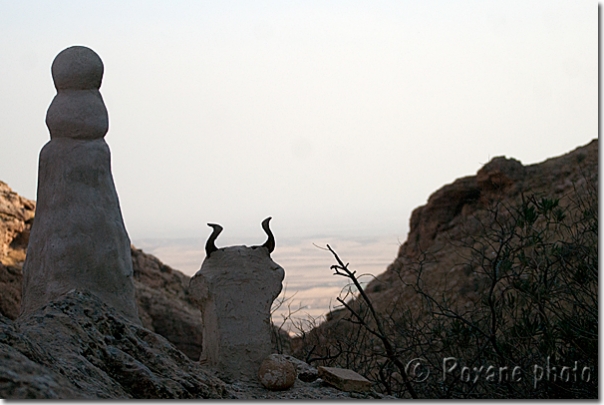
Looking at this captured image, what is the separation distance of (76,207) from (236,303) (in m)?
1.72

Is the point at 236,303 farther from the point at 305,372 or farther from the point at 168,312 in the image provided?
the point at 168,312

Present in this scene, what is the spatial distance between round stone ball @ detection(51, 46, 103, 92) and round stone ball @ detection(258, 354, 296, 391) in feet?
9.97

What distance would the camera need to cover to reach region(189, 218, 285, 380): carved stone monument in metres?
6.30

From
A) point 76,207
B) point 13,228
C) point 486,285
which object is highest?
point 13,228

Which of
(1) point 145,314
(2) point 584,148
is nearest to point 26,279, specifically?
(1) point 145,314

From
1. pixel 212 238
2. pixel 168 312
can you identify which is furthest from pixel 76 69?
pixel 168 312

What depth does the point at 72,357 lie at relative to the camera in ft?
14.8

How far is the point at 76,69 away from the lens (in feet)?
22.7

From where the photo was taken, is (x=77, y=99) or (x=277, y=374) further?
(x=77, y=99)

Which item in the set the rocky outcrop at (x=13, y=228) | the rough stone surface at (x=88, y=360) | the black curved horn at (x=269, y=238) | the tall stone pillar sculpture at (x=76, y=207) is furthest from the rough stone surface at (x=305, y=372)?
the rocky outcrop at (x=13, y=228)

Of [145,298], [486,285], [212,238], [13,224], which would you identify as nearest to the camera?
[212,238]

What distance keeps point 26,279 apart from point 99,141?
1.42 m

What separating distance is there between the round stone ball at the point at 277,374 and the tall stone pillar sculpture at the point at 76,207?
1459 mm

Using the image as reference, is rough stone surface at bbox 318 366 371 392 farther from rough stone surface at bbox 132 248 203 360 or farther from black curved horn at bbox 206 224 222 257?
rough stone surface at bbox 132 248 203 360
